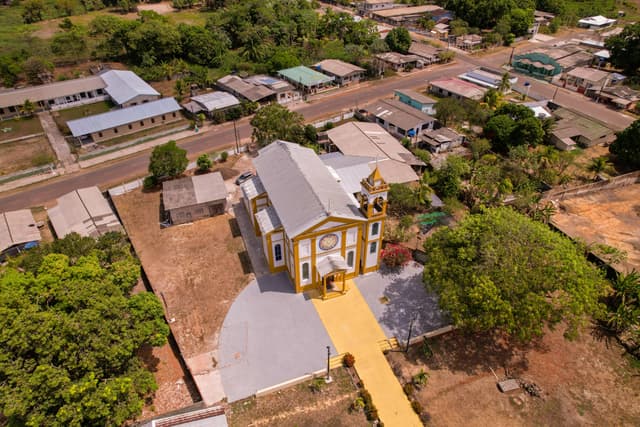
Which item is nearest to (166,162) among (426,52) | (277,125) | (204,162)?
(204,162)

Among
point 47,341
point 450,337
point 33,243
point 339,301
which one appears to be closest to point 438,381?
point 450,337

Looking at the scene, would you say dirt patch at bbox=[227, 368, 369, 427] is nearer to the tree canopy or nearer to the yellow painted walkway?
the yellow painted walkway

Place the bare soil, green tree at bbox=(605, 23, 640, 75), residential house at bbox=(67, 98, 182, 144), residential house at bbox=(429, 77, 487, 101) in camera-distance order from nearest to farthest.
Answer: the bare soil → residential house at bbox=(67, 98, 182, 144) → residential house at bbox=(429, 77, 487, 101) → green tree at bbox=(605, 23, 640, 75)

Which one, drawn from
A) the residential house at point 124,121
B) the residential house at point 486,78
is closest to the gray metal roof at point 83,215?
the residential house at point 124,121

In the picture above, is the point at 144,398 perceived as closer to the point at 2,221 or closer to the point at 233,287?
the point at 233,287

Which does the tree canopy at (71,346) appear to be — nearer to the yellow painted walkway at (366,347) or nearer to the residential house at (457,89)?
the yellow painted walkway at (366,347)

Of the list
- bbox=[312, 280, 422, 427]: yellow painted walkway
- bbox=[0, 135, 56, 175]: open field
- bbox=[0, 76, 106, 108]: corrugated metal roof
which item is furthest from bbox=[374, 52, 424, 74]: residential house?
bbox=[312, 280, 422, 427]: yellow painted walkway
